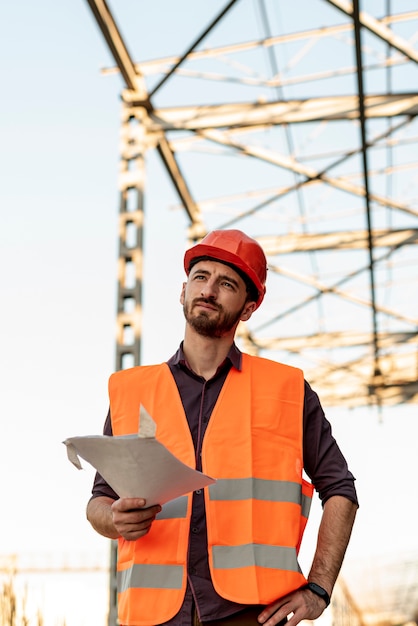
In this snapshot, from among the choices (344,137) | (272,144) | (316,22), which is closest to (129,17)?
(316,22)

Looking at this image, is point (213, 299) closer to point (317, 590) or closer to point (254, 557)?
point (254, 557)

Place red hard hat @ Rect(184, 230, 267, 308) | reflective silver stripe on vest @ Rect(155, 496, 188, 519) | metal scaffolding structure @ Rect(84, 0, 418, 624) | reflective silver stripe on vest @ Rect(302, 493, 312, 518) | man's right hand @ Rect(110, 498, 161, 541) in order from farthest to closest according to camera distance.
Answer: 1. metal scaffolding structure @ Rect(84, 0, 418, 624)
2. red hard hat @ Rect(184, 230, 267, 308)
3. reflective silver stripe on vest @ Rect(302, 493, 312, 518)
4. reflective silver stripe on vest @ Rect(155, 496, 188, 519)
5. man's right hand @ Rect(110, 498, 161, 541)

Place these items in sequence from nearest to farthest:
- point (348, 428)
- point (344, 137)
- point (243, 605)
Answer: point (243, 605)
point (344, 137)
point (348, 428)

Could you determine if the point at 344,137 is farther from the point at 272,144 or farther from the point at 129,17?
the point at 129,17

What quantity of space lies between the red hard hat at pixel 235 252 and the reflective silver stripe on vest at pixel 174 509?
801mm

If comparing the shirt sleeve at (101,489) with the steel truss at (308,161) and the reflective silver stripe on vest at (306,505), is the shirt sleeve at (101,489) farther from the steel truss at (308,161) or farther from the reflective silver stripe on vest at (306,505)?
the steel truss at (308,161)

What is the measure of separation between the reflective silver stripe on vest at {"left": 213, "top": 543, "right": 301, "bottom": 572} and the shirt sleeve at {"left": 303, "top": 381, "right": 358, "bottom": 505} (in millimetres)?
280

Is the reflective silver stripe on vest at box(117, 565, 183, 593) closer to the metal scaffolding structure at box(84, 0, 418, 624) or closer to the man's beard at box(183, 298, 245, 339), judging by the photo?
the man's beard at box(183, 298, 245, 339)

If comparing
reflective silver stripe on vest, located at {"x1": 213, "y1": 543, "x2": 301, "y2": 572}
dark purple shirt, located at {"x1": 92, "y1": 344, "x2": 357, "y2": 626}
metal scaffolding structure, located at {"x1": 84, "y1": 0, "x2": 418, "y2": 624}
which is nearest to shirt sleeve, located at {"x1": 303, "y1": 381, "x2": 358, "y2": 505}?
dark purple shirt, located at {"x1": 92, "y1": 344, "x2": 357, "y2": 626}

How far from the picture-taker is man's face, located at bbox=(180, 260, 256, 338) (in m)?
2.84

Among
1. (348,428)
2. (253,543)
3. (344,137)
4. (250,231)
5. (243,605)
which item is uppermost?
(344,137)

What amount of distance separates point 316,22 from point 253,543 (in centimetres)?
993

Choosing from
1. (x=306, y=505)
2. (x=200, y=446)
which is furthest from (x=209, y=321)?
(x=306, y=505)

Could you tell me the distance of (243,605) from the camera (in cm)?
246
